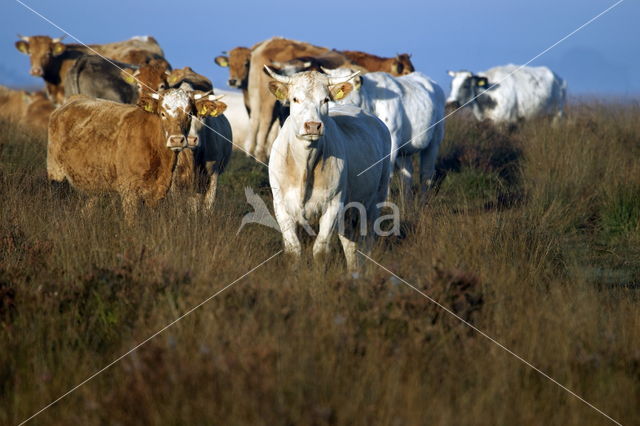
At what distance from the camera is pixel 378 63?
60.7ft

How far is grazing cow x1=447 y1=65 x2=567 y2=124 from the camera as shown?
65.9ft

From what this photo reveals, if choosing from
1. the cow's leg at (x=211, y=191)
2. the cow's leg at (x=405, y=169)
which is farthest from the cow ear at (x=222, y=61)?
the cow's leg at (x=211, y=191)

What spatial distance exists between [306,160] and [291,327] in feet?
8.28

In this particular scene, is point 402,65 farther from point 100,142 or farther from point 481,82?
point 100,142

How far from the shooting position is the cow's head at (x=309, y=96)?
6637 mm

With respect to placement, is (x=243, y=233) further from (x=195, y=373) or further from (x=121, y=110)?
(x=195, y=373)

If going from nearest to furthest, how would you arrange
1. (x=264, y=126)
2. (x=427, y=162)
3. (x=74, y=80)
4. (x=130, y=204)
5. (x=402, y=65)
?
(x=130, y=204) → (x=427, y=162) → (x=74, y=80) → (x=264, y=126) → (x=402, y=65)

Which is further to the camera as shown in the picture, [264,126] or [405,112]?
[264,126]

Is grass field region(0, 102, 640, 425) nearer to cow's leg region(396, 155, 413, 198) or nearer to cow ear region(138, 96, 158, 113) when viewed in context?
cow ear region(138, 96, 158, 113)

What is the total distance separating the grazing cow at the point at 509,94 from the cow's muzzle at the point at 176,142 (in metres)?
12.7

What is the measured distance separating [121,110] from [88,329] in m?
4.26

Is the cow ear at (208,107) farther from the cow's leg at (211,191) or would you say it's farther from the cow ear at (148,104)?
the cow's leg at (211,191)

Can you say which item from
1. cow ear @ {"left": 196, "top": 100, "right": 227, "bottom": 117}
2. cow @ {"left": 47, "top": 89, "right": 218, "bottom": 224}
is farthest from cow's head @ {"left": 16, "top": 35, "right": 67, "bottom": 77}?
cow ear @ {"left": 196, "top": 100, "right": 227, "bottom": 117}

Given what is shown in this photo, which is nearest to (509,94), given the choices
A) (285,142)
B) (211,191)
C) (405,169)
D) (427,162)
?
(427,162)
